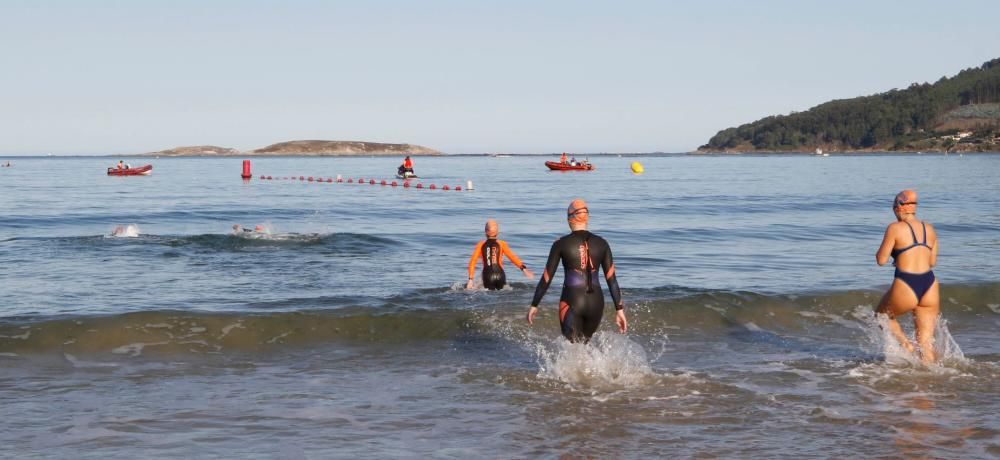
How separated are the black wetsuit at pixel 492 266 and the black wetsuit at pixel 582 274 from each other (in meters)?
5.49

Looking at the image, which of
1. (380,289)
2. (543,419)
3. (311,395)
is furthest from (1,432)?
(380,289)

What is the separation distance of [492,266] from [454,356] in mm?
3902

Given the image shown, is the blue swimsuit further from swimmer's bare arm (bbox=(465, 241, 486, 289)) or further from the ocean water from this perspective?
swimmer's bare arm (bbox=(465, 241, 486, 289))

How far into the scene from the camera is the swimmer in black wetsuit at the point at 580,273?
31.4ft

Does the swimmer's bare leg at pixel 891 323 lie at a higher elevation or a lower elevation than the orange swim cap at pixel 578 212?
lower

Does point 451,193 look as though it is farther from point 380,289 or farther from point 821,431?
point 821,431

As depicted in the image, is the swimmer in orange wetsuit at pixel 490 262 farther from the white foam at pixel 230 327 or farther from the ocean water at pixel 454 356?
the white foam at pixel 230 327

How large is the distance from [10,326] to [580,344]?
26.8ft

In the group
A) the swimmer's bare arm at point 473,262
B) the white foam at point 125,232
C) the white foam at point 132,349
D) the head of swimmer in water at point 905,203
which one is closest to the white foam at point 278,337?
the white foam at point 132,349

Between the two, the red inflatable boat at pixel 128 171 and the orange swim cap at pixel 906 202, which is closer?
the orange swim cap at pixel 906 202

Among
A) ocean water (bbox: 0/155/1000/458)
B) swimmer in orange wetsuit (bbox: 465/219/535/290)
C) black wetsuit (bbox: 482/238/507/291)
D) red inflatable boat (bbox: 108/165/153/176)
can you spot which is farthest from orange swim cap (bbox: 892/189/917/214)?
red inflatable boat (bbox: 108/165/153/176)

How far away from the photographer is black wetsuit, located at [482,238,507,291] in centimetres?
1534

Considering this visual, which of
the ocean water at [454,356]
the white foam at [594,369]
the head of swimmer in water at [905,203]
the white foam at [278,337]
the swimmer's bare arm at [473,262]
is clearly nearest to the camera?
the ocean water at [454,356]

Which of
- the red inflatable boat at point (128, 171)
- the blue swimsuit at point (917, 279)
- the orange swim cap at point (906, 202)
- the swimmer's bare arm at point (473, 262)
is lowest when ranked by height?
the swimmer's bare arm at point (473, 262)
